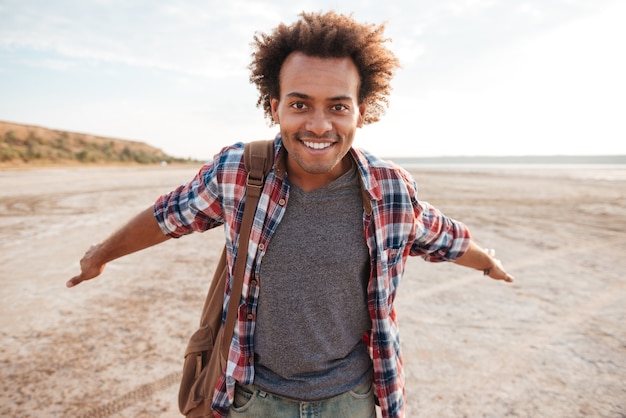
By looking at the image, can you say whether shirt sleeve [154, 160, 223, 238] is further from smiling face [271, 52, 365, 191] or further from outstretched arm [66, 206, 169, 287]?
smiling face [271, 52, 365, 191]

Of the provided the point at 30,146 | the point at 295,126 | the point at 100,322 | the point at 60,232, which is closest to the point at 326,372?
the point at 295,126

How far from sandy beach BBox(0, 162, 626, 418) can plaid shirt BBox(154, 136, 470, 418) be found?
4.09 ft

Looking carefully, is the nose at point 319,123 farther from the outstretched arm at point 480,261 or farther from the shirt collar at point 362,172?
the outstretched arm at point 480,261

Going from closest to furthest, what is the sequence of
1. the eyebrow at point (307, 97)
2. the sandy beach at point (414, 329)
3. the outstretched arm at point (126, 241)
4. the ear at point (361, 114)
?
the eyebrow at point (307, 97), the outstretched arm at point (126, 241), the ear at point (361, 114), the sandy beach at point (414, 329)

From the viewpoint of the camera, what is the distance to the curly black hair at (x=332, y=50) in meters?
1.77

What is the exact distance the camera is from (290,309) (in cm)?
159

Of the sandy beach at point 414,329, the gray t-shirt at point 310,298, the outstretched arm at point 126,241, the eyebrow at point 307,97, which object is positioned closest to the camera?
the gray t-shirt at point 310,298

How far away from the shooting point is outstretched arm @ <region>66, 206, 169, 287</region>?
179cm

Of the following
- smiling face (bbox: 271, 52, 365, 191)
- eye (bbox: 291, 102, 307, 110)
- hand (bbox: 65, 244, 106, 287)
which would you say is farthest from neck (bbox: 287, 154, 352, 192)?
→ hand (bbox: 65, 244, 106, 287)

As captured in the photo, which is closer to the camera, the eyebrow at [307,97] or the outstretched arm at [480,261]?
the eyebrow at [307,97]

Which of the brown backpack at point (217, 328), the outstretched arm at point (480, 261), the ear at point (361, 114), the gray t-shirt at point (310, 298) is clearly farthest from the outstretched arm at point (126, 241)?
the outstretched arm at point (480, 261)

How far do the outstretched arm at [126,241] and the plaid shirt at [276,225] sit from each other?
0.20ft

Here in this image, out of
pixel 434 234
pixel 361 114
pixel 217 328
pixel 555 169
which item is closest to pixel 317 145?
pixel 361 114

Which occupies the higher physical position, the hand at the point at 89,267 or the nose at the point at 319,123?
the nose at the point at 319,123
